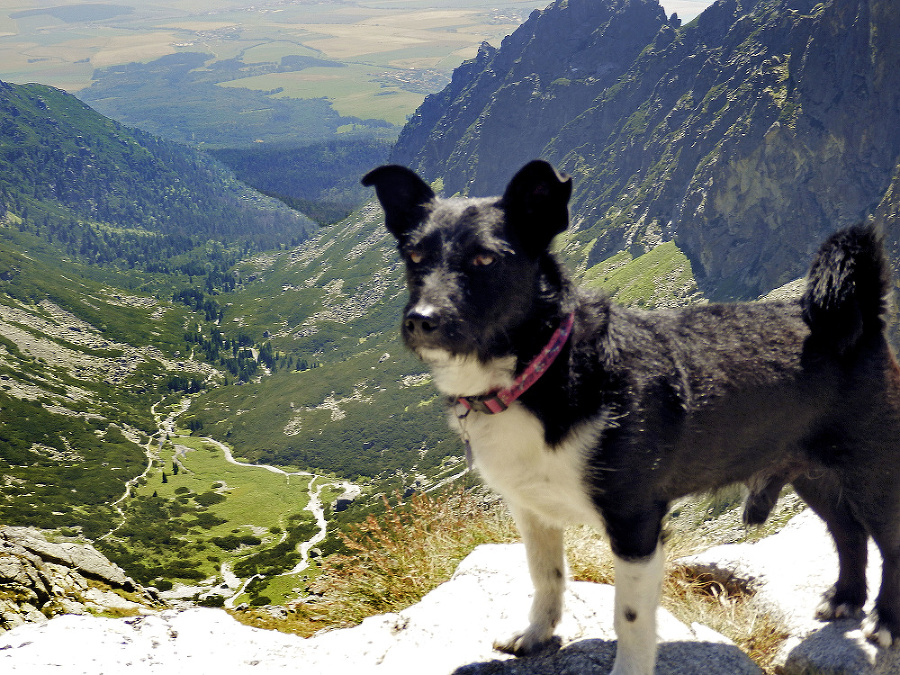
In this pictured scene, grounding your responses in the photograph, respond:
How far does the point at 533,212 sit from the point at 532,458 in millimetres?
2061

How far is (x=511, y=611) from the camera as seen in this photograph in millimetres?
7352

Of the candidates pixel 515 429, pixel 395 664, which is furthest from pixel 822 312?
pixel 395 664

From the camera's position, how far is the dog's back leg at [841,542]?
7.09 meters

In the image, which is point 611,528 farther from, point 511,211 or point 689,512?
point 689,512

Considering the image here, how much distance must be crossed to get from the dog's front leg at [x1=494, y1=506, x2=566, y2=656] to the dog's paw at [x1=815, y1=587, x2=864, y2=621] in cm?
350

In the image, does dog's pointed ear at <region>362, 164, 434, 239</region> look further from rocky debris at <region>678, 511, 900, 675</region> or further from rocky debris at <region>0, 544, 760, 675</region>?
rocky debris at <region>678, 511, 900, 675</region>

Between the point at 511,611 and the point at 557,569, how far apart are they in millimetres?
1002

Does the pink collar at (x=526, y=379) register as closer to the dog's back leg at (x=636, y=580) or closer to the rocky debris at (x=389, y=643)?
the dog's back leg at (x=636, y=580)

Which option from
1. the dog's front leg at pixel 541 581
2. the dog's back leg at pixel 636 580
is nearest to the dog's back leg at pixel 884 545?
the dog's back leg at pixel 636 580

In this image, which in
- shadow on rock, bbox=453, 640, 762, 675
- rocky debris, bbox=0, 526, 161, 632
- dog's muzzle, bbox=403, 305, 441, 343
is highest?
dog's muzzle, bbox=403, 305, 441, 343

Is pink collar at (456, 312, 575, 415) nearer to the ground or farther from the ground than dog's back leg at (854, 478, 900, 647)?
farther from the ground

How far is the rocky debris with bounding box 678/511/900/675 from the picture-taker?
23.3 ft

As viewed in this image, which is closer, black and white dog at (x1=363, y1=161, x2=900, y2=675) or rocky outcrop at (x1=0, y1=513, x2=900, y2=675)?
black and white dog at (x1=363, y1=161, x2=900, y2=675)

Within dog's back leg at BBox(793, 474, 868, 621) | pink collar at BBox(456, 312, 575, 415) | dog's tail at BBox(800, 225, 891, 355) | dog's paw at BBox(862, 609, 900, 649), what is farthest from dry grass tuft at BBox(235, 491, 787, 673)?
pink collar at BBox(456, 312, 575, 415)
